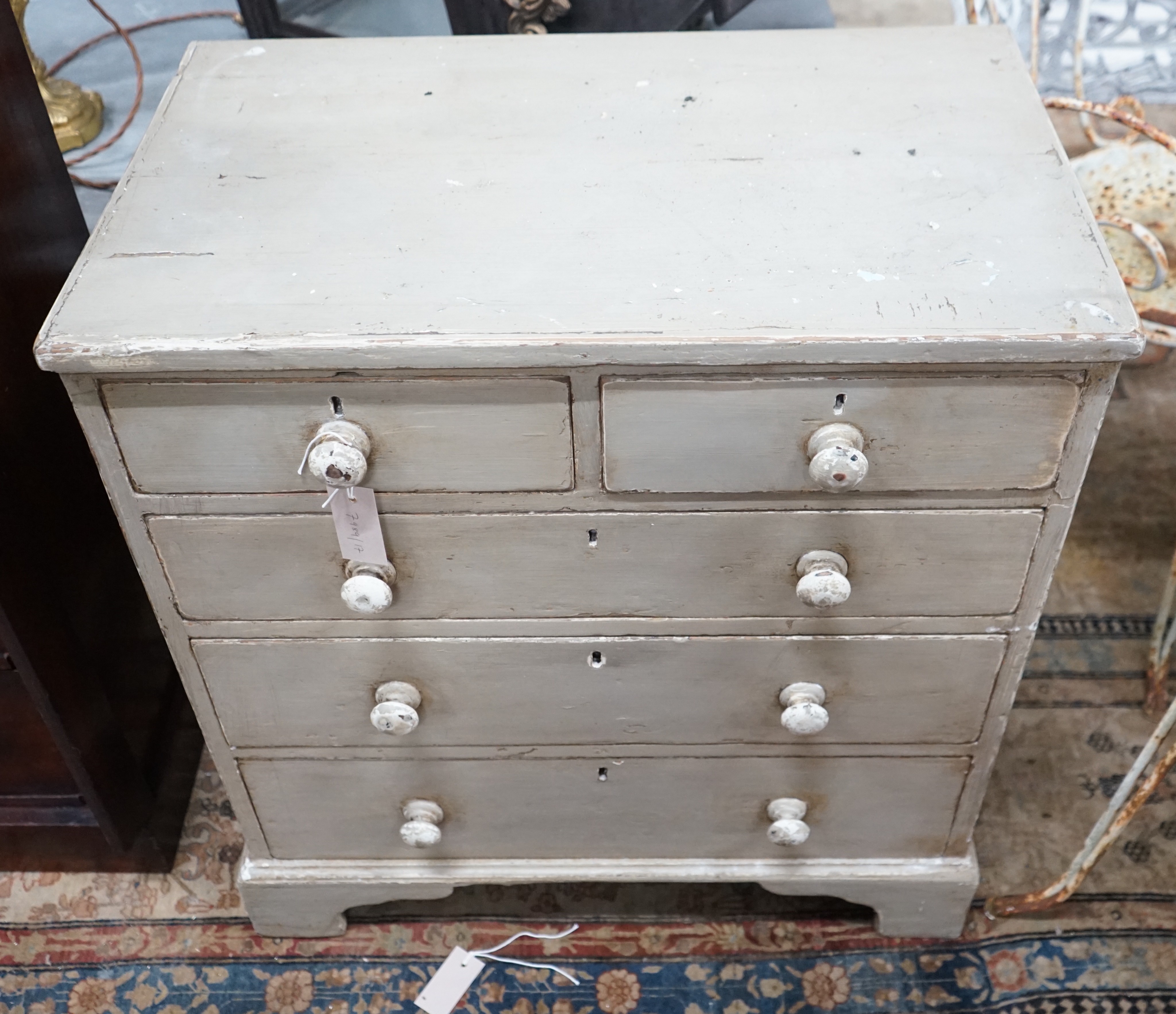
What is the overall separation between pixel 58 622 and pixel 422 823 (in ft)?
1.55

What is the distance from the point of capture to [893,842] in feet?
4.46

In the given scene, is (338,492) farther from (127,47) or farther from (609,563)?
(127,47)

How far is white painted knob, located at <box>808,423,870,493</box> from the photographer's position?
901mm

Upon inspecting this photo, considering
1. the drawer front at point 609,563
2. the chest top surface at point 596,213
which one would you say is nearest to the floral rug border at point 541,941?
the drawer front at point 609,563

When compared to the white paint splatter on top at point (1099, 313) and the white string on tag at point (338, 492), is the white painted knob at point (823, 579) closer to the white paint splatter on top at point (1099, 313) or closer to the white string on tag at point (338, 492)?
the white paint splatter on top at point (1099, 313)

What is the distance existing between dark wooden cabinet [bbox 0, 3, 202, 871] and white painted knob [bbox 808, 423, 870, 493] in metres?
0.81

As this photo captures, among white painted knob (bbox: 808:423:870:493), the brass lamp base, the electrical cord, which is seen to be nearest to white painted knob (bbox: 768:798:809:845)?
white painted knob (bbox: 808:423:870:493)

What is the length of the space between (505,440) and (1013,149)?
54cm

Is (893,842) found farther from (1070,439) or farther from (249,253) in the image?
(249,253)

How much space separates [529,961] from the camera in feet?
4.85

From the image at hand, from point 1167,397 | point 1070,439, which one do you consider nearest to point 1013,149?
point 1070,439

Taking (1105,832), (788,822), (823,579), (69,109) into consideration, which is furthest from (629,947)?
(69,109)

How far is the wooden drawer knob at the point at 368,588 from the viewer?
102 centimetres

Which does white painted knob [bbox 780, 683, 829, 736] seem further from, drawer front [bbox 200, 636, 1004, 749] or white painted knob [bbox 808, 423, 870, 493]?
white painted knob [bbox 808, 423, 870, 493]
